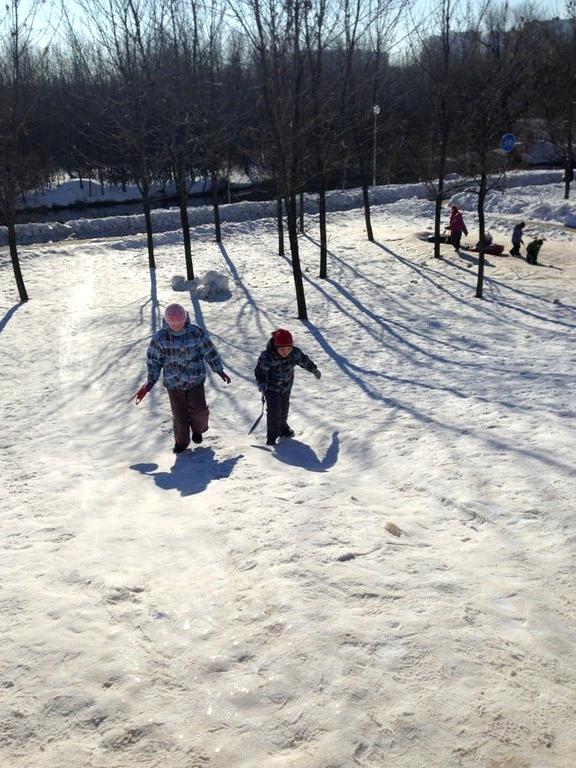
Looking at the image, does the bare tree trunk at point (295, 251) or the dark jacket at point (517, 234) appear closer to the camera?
the bare tree trunk at point (295, 251)

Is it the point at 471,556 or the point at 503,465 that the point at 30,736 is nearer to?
the point at 471,556

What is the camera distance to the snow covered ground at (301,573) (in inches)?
108

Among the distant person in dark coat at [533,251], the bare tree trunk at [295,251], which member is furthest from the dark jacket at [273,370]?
the distant person in dark coat at [533,251]

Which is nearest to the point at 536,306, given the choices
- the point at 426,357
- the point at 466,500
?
the point at 426,357

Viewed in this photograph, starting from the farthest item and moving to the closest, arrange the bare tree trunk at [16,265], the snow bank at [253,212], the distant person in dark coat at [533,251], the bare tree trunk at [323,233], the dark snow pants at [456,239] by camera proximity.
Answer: the snow bank at [253,212]
the dark snow pants at [456,239]
the distant person in dark coat at [533,251]
the bare tree trunk at [323,233]
the bare tree trunk at [16,265]

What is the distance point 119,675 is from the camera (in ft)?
10.1

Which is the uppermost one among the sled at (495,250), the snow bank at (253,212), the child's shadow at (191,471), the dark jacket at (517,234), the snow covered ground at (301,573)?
the snow bank at (253,212)

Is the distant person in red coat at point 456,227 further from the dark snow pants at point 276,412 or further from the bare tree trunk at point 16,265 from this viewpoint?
the dark snow pants at point 276,412

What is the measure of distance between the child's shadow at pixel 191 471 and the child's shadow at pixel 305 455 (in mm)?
519

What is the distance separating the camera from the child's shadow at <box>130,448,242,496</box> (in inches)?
230

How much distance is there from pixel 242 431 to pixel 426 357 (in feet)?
14.8

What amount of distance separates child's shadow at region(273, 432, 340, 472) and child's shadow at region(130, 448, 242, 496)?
1.70ft

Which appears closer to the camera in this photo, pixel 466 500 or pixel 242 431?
pixel 466 500

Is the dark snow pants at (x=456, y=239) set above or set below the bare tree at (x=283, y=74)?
below
